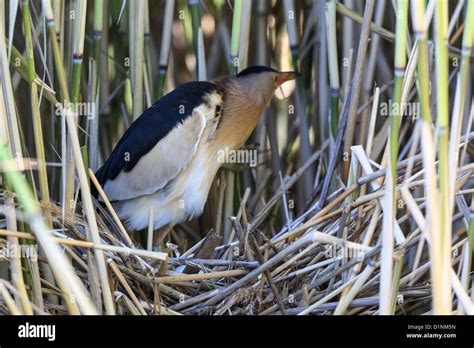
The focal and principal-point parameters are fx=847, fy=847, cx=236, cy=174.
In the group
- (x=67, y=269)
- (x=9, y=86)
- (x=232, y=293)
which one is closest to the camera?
(x=67, y=269)

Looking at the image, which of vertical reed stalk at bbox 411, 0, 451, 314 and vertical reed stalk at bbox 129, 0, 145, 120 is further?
vertical reed stalk at bbox 129, 0, 145, 120

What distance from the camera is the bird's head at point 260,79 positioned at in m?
2.28

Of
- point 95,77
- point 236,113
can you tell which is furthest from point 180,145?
point 95,77

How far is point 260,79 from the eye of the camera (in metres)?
2.31

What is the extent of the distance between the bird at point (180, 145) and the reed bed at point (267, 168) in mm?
70

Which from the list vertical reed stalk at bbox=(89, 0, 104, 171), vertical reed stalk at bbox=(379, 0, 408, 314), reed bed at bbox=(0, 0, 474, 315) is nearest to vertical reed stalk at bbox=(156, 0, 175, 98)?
reed bed at bbox=(0, 0, 474, 315)

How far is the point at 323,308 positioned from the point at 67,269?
637mm

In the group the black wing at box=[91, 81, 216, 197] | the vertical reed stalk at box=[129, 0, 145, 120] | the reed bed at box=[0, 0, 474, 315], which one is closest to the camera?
the reed bed at box=[0, 0, 474, 315]

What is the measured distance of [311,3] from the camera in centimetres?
236

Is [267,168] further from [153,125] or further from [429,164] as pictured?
[429,164]

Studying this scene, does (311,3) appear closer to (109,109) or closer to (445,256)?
(109,109)

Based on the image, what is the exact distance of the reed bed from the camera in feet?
4.38

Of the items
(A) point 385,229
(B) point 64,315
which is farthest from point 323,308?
(B) point 64,315

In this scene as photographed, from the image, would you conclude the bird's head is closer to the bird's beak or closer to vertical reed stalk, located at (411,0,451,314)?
the bird's beak
